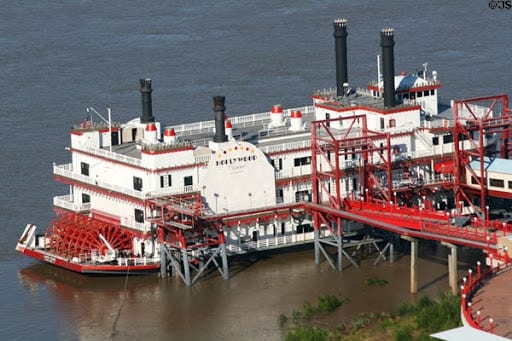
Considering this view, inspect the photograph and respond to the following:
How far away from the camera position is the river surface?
11088 cm

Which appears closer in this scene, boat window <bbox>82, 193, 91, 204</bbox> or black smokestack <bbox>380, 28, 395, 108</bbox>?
boat window <bbox>82, 193, 91, 204</bbox>

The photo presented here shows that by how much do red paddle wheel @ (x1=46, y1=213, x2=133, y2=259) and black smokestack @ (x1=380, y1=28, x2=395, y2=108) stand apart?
17187mm

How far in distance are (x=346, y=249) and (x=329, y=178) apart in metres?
4.05

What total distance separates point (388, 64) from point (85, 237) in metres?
20.0

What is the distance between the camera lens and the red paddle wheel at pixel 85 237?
117m

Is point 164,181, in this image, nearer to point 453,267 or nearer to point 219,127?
point 219,127

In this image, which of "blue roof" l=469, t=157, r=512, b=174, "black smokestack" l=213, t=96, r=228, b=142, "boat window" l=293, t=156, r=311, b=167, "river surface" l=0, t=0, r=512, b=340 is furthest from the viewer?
"boat window" l=293, t=156, r=311, b=167

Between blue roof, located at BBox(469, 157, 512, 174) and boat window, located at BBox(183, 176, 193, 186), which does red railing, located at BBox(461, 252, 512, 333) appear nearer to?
blue roof, located at BBox(469, 157, 512, 174)

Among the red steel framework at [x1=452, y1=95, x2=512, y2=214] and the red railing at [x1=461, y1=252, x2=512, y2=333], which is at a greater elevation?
the red steel framework at [x1=452, y1=95, x2=512, y2=214]

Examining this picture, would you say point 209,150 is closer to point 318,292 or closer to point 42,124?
point 318,292

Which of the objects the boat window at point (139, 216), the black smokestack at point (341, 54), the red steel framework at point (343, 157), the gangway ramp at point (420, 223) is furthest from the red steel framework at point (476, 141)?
the boat window at point (139, 216)

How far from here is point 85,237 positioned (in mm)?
117125

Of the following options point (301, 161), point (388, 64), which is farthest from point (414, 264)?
point (388, 64)

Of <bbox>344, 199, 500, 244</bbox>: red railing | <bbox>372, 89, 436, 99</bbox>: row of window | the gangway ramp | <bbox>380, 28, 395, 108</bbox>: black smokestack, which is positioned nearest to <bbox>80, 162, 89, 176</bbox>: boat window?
the gangway ramp
